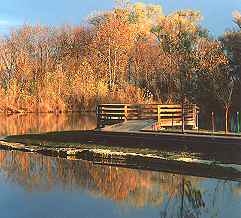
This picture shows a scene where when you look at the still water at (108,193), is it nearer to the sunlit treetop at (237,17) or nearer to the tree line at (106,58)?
the tree line at (106,58)

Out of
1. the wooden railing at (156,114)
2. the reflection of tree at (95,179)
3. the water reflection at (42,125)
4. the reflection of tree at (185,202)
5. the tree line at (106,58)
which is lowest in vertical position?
the reflection of tree at (185,202)

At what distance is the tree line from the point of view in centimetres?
5078

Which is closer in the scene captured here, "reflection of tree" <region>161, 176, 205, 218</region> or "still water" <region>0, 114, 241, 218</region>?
"reflection of tree" <region>161, 176, 205, 218</region>

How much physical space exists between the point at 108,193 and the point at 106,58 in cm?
4573

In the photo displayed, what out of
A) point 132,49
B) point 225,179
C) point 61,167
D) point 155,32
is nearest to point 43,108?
point 132,49

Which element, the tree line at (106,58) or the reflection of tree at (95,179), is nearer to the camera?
the reflection of tree at (95,179)

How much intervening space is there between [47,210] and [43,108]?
151ft

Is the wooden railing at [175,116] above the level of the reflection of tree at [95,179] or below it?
above

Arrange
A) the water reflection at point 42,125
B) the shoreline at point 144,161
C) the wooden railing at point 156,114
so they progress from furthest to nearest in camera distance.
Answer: the water reflection at point 42,125 < the wooden railing at point 156,114 < the shoreline at point 144,161

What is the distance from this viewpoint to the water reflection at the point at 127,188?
11695 millimetres

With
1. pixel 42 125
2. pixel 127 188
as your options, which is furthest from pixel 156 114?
pixel 127 188

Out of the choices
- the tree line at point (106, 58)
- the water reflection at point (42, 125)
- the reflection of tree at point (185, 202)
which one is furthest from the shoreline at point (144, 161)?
the tree line at point (106, 58)

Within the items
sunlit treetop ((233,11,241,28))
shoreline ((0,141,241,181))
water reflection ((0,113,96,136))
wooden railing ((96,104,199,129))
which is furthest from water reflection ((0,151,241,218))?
sunlit treetop ((233,11,241,28))

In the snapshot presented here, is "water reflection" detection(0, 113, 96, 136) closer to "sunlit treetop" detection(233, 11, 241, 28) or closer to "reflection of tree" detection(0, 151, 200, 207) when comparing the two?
"reflection of tree" detection(0, 151, 200, 207)
